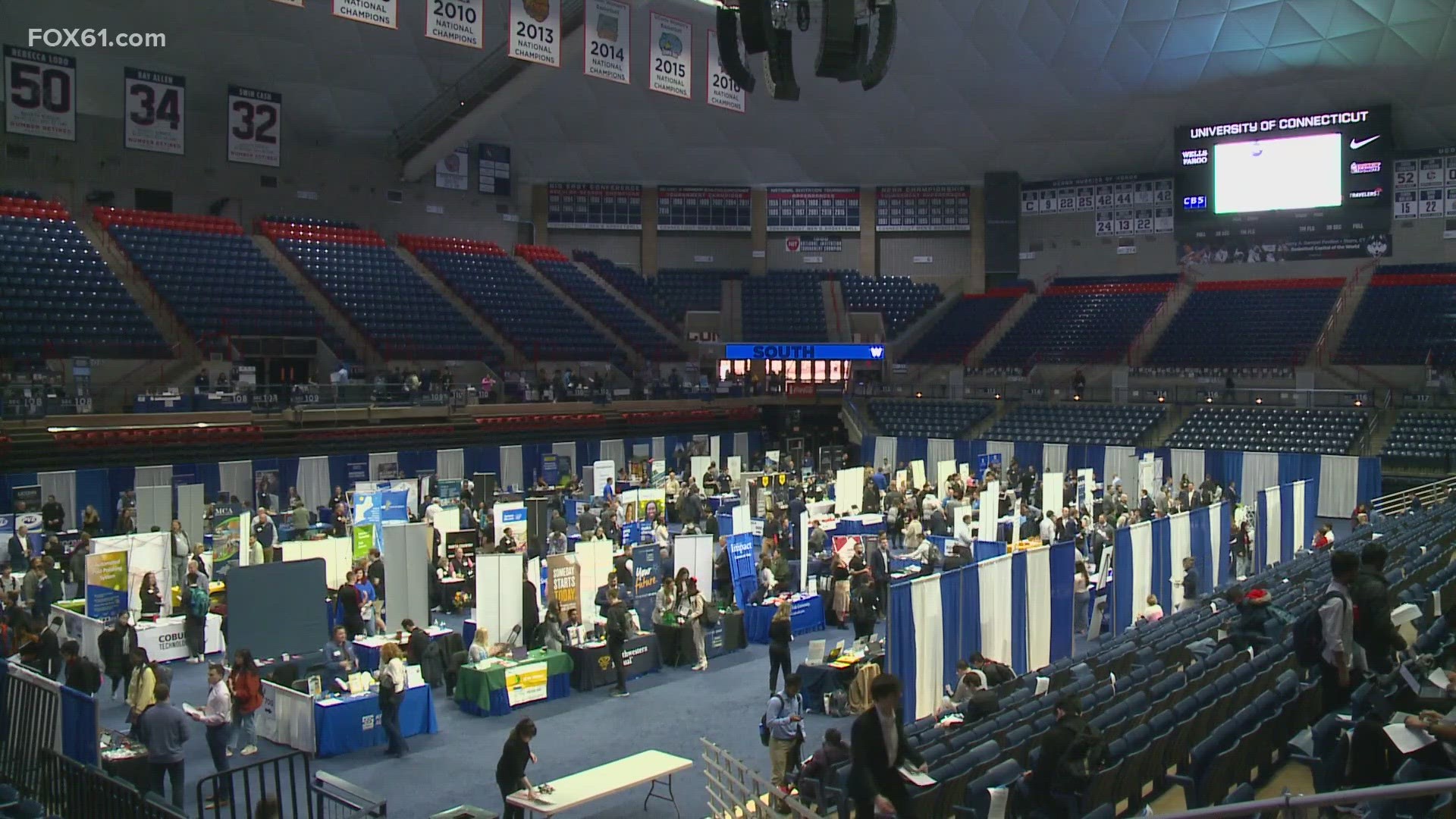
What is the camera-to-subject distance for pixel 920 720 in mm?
11734

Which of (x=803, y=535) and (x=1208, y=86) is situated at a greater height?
(x=1208, y=86)

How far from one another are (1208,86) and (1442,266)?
9.62 metres

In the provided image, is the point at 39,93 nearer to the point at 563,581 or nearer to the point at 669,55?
the point at 669,55

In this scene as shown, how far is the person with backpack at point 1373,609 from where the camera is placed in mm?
7551

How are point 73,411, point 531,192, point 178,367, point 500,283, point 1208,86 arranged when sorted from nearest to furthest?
1. point 73,411
2. point 178,367
3. point 1208,86
4. point 500,283
5. point 531,192

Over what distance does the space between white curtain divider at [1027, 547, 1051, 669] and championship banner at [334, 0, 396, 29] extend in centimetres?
1379

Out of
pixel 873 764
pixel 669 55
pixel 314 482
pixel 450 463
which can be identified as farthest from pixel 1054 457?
pixel 873 764

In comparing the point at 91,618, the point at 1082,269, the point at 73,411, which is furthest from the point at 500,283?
the point at 91,618

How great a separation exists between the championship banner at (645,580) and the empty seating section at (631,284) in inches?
972

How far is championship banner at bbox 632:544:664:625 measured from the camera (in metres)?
16.2

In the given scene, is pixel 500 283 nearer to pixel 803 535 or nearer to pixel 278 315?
pixel 278 315

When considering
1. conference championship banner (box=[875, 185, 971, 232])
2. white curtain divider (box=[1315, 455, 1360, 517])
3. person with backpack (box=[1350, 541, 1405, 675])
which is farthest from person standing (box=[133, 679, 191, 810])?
conference championship banner (box=[875, 185, 971, 232])

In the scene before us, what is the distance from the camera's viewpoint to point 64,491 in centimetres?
2320

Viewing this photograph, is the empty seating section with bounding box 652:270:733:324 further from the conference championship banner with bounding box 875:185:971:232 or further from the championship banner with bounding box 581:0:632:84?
the championship banner with bounding box 581:0:632:84
